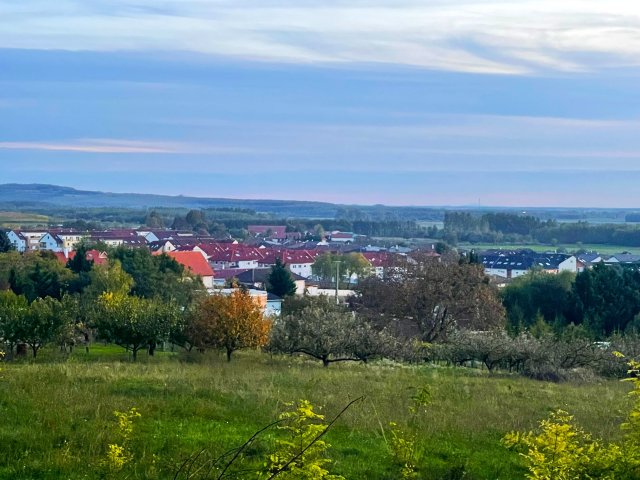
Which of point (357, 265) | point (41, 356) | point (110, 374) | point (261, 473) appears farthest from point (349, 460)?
point (357, 265)

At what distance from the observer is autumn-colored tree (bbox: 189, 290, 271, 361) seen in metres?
29.7

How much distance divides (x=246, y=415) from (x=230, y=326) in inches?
556

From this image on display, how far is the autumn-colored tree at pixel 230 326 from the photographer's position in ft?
97.6

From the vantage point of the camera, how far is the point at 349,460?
42.0 ft

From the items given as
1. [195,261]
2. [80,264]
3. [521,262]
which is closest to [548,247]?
[521,262]

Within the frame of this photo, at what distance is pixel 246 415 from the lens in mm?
15617

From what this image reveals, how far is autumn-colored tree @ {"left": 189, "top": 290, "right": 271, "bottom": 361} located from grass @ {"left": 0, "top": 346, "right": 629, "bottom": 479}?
239 inches

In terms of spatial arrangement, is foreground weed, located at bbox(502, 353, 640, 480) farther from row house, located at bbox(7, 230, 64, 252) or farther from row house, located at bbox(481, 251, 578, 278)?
row house, located at bbox(7, 230, 64, 252)

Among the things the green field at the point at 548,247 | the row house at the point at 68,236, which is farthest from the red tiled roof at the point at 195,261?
the green field at the point at 548,247

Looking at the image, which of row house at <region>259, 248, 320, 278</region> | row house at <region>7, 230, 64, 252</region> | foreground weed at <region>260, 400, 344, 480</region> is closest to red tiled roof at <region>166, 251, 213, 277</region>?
row house at <region>259, 248, 320, 278</region>

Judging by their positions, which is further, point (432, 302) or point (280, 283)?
point (280, 283)

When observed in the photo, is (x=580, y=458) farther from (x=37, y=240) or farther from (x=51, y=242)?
(x=37, y=240)

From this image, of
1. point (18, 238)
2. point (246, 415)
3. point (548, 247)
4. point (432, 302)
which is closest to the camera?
point (246, 415)

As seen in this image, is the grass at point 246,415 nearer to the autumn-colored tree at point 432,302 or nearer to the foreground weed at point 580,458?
the foreground weed at point 580,458
